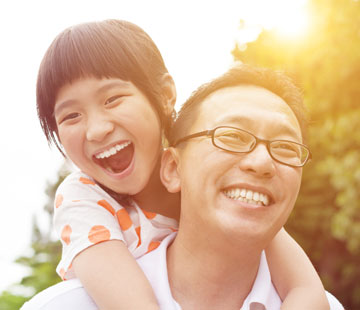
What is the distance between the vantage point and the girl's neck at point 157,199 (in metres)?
2.62

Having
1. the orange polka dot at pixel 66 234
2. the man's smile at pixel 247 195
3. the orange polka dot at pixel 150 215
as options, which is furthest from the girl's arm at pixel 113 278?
the man's smile at pixel 247 195

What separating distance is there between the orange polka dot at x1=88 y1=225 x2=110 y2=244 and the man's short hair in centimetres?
55

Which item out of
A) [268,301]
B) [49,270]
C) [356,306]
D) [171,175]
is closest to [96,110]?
[171,175]

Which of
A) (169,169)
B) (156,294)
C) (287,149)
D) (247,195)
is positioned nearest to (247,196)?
(247,195)

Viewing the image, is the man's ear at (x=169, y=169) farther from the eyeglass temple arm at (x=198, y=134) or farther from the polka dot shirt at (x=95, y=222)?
the polka dot shirt at (x=95, y=222)

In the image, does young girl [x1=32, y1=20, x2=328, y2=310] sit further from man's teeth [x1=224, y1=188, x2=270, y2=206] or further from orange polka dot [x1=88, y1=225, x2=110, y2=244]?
man's teeth [x1=224, y1=188, x2=270, y2=206]

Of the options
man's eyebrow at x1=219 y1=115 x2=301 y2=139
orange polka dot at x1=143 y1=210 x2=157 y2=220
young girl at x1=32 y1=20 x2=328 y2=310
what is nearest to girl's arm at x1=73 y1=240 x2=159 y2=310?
young girl at x1=32 y1=20 x2=328 y2=310

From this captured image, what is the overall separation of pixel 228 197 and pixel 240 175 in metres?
0.11

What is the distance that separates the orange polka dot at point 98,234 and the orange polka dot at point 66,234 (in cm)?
13

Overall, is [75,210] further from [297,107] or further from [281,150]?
[297,107]

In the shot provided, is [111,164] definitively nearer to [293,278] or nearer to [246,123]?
[246,123]

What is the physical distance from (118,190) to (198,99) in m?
0.58

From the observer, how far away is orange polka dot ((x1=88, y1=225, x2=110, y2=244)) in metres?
2.26

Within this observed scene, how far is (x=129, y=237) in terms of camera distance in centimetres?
247
